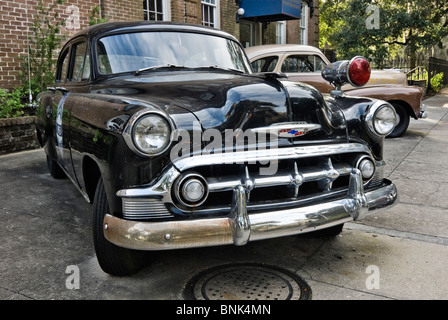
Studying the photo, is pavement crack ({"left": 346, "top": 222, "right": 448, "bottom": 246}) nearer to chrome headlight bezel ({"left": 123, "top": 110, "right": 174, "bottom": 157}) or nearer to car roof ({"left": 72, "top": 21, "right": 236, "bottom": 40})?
chrome headlight bezel ({"left": 123, "top": 110, "right": 174, "bottom": 157})

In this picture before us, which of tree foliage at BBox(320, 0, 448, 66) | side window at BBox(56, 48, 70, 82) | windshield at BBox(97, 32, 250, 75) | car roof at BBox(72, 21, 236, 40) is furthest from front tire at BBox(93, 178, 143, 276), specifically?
tree foliage at BBox(320, 0, 448, 66)

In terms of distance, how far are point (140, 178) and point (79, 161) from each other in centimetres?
107

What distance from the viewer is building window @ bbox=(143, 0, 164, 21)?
1012 cm

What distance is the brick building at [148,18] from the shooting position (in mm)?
7340

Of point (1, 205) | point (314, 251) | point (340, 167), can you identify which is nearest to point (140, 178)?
point (340, 167)

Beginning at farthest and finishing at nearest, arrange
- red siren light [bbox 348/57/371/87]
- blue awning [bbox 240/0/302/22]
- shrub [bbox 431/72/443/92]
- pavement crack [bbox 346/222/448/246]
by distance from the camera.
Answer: shrub [bbox 431/72/443/92] < blue awning [bbox 240/0/302/22] < pavement crack [bbox 346/222/448/246] < red siren light [bbox 348/57/371/87]

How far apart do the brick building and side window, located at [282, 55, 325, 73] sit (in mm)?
3984

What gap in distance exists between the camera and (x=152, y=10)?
10266 mm

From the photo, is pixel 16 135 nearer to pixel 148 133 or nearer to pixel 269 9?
→ pixel 148 133

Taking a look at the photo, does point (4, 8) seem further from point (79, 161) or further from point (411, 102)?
point (411, 102)

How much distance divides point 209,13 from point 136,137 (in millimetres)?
10753

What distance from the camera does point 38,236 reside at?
349cm

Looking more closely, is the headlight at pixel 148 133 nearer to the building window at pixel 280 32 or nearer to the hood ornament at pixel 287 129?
the hood ornament at pixel 287 129

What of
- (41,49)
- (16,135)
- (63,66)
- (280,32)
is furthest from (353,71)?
(280,32)
